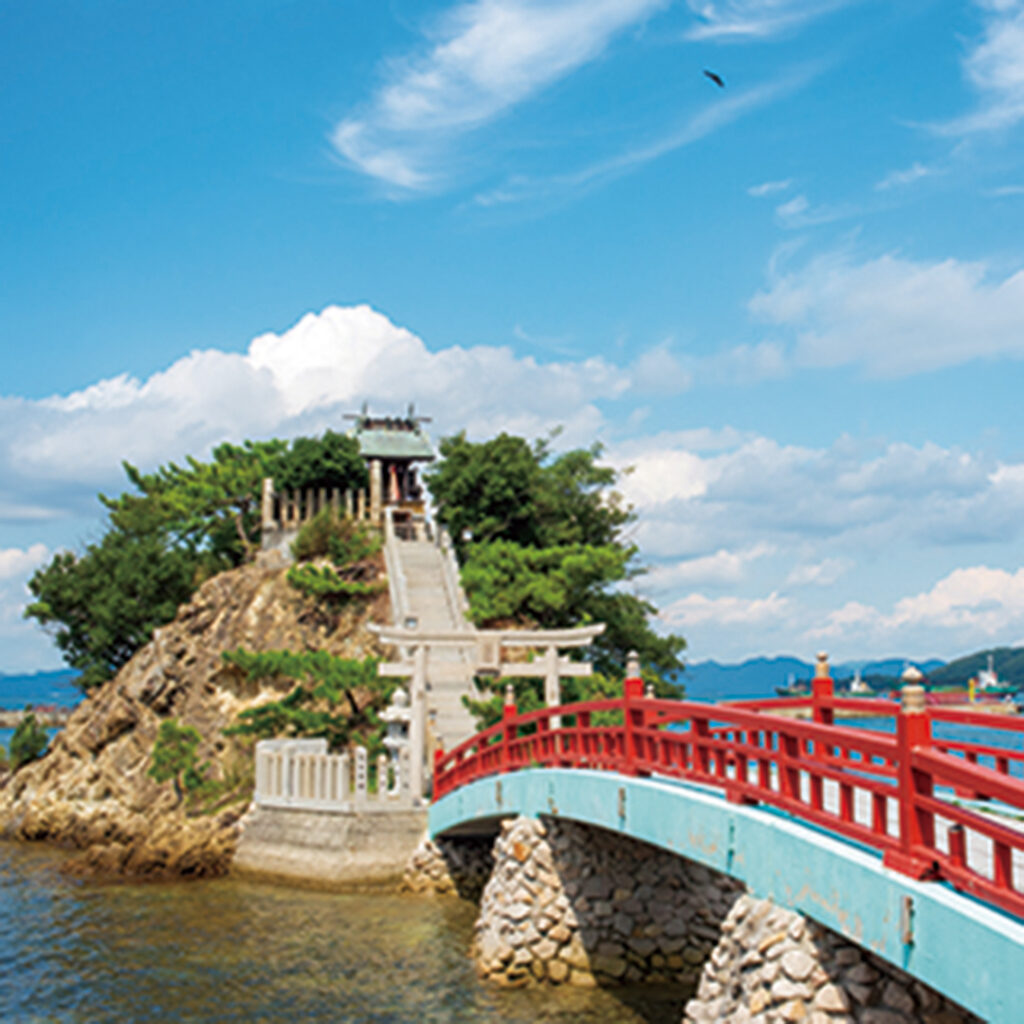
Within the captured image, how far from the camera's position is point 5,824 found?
27109 mm

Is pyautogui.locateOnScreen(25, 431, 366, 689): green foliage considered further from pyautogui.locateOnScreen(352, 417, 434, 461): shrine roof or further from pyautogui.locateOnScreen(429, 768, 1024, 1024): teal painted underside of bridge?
pyautogui.locateOnScreen(429, 768, 1024, 1024): teal painted underside of bridge

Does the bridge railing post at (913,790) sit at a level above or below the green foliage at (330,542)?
below

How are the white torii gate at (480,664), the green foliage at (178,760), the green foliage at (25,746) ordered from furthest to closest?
1. the green foliage at (25,746)
2. the green foliage at (178,760)
3. the white torii gate at (480,664)

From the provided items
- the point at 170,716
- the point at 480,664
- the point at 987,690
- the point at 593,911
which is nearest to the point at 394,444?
the point at 170,716

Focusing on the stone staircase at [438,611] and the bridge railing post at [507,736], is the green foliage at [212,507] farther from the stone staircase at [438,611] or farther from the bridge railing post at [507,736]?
the bridge railing post at [507,736]

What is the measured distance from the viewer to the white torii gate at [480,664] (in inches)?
745

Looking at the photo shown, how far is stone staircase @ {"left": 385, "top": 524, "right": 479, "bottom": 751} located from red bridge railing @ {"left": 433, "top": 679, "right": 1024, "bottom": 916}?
29.9ft

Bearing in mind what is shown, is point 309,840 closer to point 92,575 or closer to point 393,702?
point 393,702

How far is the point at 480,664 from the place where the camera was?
19.2 meters

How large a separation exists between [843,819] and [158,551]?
2763 cm

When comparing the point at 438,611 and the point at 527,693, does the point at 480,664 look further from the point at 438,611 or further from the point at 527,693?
the point at 438,611

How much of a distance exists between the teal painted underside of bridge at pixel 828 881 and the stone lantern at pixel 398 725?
6.57 m

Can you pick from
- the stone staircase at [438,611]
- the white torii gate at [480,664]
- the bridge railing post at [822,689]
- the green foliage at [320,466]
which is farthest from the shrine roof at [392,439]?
the bridge railing post at [822,689]

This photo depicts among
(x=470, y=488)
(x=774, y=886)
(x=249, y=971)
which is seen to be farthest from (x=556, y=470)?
(x=774, y=886)
